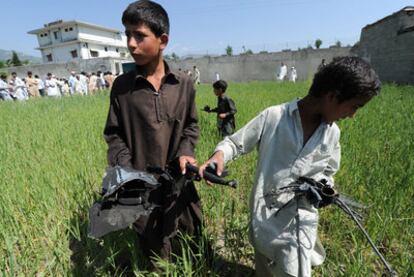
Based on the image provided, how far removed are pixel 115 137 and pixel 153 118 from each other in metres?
0.21

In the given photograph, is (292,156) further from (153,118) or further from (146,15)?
(146,15)

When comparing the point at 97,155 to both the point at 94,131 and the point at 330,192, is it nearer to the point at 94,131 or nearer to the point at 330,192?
the point at 94,131

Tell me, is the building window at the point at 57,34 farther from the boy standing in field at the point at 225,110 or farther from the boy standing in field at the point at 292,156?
the boy standing in field at the point at 292,156

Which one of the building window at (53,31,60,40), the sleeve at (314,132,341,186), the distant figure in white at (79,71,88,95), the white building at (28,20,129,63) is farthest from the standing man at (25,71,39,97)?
the building window at (53,31,60,40)

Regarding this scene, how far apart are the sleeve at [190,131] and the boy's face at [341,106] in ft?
2.01

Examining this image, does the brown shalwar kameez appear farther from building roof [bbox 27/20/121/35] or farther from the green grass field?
building roof [bbox 27/20/121/35]

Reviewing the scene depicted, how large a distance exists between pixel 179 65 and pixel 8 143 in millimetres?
20387

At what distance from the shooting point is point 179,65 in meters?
22.9

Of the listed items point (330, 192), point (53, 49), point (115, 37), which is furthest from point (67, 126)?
point (115, 37)

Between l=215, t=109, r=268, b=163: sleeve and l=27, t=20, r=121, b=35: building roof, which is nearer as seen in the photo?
l=215, t=109, r=268, b=163: sleeve

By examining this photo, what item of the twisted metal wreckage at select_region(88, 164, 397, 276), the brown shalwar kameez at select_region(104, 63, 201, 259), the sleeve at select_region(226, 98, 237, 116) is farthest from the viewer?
the sleeve at select_region(226, 98, 237, 116)

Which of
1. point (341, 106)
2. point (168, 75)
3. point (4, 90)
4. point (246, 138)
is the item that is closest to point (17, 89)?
point (4, 90)

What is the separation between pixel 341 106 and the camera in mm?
964

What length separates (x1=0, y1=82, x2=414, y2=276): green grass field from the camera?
145 centimetres
